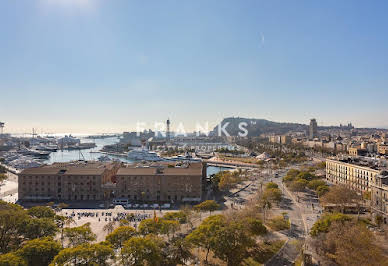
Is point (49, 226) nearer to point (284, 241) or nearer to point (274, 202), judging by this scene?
point (284, 241)

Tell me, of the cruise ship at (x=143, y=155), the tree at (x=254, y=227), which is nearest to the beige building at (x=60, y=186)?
the tree at (x=254, y=227)

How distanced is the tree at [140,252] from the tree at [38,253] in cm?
454

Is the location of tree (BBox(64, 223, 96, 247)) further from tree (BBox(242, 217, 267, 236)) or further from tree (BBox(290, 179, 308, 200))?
tree (BBox(290, 179, 308, 200))

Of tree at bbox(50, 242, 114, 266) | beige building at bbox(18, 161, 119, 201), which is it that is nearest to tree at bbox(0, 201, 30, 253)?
tree at bbox(50, 242, 114, 266)

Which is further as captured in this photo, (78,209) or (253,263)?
(78,209)

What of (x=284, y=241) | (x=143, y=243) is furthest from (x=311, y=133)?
(x=143, y=243)

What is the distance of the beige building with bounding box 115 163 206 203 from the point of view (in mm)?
36906

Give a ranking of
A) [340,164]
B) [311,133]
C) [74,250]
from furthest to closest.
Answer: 1. [311,133]
2. [340,164]
3. [74,250]

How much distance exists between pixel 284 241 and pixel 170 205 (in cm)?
1644

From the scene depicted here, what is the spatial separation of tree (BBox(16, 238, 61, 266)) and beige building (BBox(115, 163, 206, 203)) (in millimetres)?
20501

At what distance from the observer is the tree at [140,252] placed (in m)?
15.8

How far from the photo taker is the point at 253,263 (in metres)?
19.0

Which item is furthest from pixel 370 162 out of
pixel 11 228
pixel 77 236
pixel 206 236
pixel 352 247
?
pixel 11 228

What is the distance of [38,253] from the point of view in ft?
51.7
